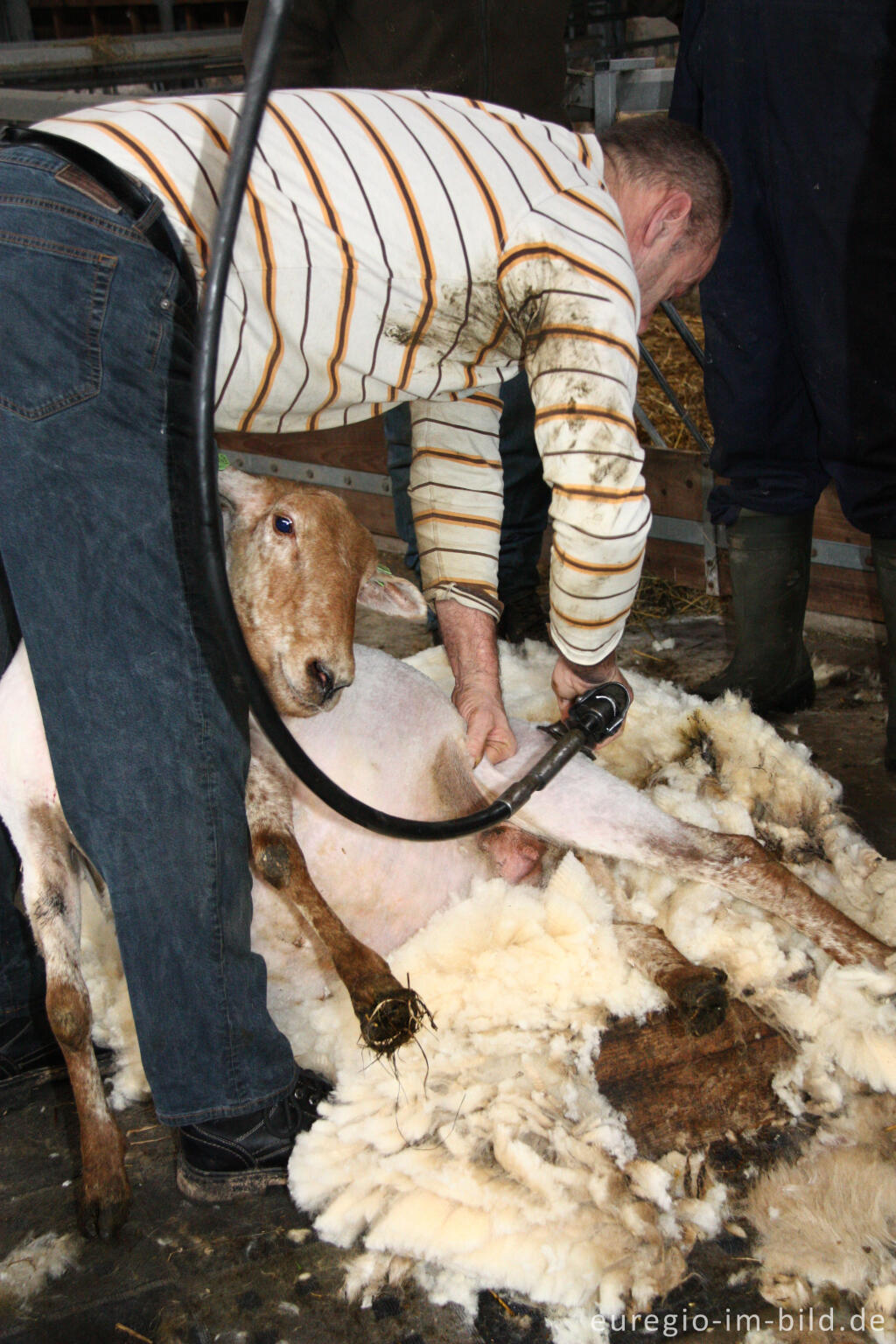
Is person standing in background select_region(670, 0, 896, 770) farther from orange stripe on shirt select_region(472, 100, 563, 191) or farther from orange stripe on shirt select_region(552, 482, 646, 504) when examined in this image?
orange stripe on shirt select_region(552, 482, 646, 504)

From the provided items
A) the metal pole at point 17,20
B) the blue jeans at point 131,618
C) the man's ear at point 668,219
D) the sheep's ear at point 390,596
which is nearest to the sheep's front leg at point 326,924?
the blue jeans at point 131,618

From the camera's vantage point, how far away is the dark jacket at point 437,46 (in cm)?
329

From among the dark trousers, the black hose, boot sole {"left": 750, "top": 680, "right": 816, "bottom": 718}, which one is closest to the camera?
the black hose

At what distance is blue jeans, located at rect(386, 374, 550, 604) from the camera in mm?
3559

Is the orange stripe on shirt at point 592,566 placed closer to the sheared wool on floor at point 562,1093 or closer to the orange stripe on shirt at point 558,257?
the orange stripe on shirt at point 558,257

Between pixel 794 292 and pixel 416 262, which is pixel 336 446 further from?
pixel 416 262

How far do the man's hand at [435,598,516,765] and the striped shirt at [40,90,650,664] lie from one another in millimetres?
490

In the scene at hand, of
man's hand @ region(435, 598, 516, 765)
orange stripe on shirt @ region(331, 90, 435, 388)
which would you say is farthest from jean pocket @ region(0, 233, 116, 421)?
man's hand @ region(435, 598, 516, 765)

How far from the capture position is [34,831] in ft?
6.02

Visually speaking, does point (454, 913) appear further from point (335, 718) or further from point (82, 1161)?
point (82, 1161)

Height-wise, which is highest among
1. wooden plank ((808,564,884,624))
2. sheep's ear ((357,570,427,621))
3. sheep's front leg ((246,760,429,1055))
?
sheep's ear ((357,570,427,621))

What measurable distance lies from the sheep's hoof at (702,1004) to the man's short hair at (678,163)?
4.63ft

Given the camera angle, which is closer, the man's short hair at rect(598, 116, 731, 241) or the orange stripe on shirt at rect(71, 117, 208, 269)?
the orange stripe on shirt at rect(71, 117, 208, 269)

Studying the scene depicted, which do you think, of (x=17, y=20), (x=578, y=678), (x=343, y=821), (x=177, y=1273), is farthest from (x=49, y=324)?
(x=17, y=20)
